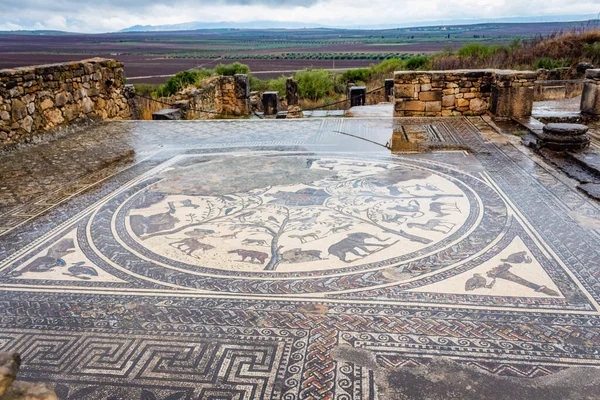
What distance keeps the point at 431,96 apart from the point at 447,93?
302 mm

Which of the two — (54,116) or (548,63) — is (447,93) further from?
(548,63)

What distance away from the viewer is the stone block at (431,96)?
8.98m

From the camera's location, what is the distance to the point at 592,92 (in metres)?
8.31

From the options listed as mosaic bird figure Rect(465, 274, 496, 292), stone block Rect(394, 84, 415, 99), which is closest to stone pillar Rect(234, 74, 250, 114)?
stone block Rect(394, 84, 415, 99)

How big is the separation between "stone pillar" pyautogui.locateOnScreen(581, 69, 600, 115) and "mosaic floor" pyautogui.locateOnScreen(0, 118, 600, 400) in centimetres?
341

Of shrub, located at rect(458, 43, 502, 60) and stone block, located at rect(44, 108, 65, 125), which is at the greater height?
shrub, located at rect(458, 43, 502, 60)

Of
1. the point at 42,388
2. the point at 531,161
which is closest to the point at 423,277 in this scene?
the point at 42,388

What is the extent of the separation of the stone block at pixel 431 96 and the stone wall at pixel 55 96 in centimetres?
631

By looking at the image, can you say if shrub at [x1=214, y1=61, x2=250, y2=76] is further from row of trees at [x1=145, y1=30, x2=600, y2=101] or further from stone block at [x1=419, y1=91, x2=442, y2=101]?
stone block at [x1=419, y1=91, x2=442, y2=101]

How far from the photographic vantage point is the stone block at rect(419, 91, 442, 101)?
8977mm

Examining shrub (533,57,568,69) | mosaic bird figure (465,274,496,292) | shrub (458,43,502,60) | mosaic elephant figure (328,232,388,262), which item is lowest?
mosaic bird figure (465,274,496,292)

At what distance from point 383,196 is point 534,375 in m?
2.61

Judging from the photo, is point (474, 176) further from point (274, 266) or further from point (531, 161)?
point (274, 266)

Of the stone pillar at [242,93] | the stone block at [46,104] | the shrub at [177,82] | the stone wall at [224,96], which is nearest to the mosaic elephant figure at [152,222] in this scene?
the stone block at [46,104]
